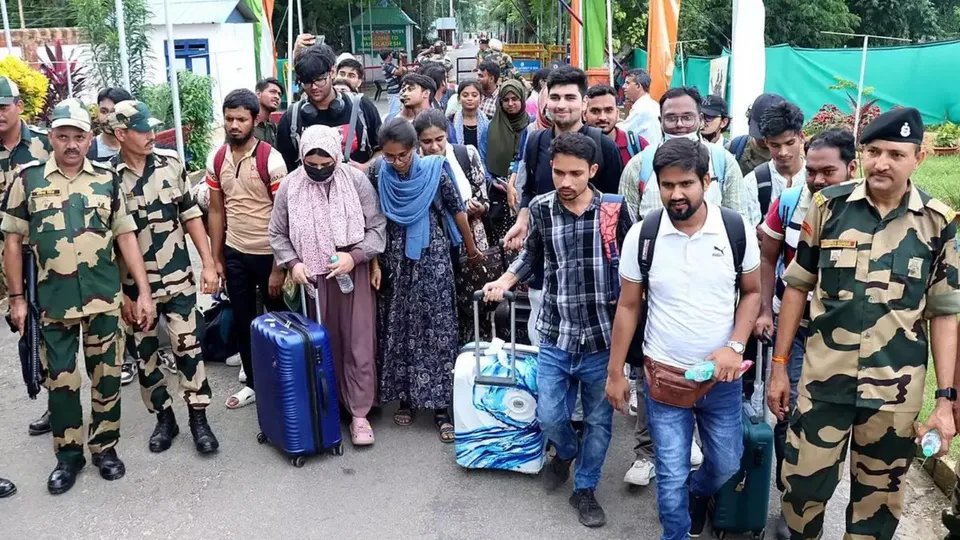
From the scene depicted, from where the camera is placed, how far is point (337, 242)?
4.43 meters

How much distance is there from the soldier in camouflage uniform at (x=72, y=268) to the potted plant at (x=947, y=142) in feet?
43.7

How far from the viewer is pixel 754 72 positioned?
723 centimetres

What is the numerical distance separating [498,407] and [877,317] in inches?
74.6

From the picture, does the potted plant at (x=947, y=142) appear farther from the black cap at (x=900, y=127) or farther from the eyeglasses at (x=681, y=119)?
the black cap at (x=900, y=127)

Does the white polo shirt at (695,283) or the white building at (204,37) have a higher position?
the white building at (204,37)

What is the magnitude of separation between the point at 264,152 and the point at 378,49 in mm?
36938

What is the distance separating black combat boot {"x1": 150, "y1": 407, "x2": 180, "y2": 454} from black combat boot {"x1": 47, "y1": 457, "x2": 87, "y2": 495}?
1.34 feet

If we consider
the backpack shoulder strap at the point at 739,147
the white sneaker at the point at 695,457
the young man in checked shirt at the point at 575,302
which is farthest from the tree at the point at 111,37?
the white sneaker at the point at 695,457

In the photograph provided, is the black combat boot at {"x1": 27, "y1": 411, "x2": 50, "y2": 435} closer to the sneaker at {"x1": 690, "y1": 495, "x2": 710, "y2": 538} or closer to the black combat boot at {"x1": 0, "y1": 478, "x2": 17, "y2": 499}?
the black combat boot at {"x1": 0, "y1": 478, "x2": 17, "y2": 499}

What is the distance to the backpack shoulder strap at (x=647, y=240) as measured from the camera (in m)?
3.14

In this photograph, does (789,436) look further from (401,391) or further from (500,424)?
(401,391)

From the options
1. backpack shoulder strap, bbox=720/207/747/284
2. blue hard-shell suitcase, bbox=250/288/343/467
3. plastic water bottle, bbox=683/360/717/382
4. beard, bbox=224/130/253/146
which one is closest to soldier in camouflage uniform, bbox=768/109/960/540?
backpack shoulder strap, bbox=720/207/747/284

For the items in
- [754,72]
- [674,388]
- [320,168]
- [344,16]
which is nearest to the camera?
[674,388]

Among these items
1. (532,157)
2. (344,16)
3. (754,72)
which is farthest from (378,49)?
(532,157)
